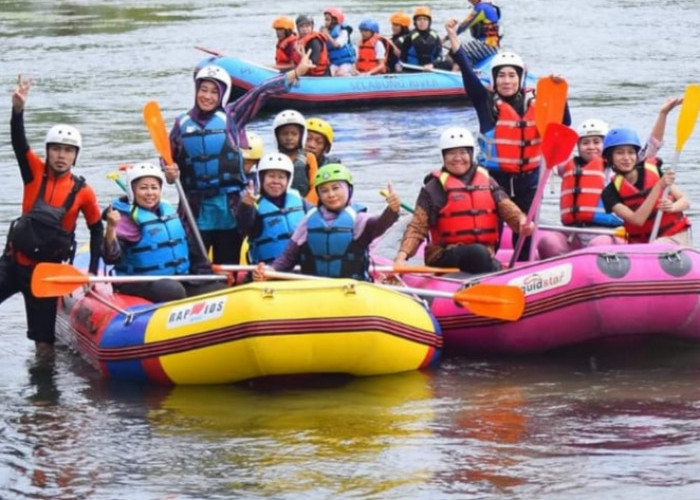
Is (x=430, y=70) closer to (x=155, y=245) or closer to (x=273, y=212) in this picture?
(x=273, y=212)

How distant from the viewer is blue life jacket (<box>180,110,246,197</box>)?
10500 millimetres

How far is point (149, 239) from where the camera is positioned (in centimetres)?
973

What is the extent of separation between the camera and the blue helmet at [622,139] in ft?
33.2

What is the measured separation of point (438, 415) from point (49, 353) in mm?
2832

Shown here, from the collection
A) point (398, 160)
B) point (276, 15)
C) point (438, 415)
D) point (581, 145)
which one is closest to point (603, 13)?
point (276, 15)

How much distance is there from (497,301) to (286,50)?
12263 millimetres

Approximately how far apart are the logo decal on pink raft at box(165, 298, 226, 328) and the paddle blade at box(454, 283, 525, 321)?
140 cm

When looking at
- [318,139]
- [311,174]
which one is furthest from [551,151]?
[318,139]

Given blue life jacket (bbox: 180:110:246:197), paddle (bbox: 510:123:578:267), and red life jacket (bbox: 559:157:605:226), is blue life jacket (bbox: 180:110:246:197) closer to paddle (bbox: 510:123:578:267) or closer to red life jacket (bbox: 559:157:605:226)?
paddle (bbox: 510:123:578:267)

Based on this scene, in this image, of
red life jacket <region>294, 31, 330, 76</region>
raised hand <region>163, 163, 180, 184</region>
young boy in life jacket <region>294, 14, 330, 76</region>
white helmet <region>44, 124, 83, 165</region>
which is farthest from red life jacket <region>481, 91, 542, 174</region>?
young boy in life jacket <region>294, 14, 330, 76</region>

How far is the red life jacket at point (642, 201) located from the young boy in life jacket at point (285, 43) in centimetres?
1107

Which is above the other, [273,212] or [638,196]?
[638,196]

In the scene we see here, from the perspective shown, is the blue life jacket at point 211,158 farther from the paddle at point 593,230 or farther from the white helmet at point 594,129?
the white helmet at point 594,129

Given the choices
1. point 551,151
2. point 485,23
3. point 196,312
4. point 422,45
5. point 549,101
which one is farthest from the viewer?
point 485,23
